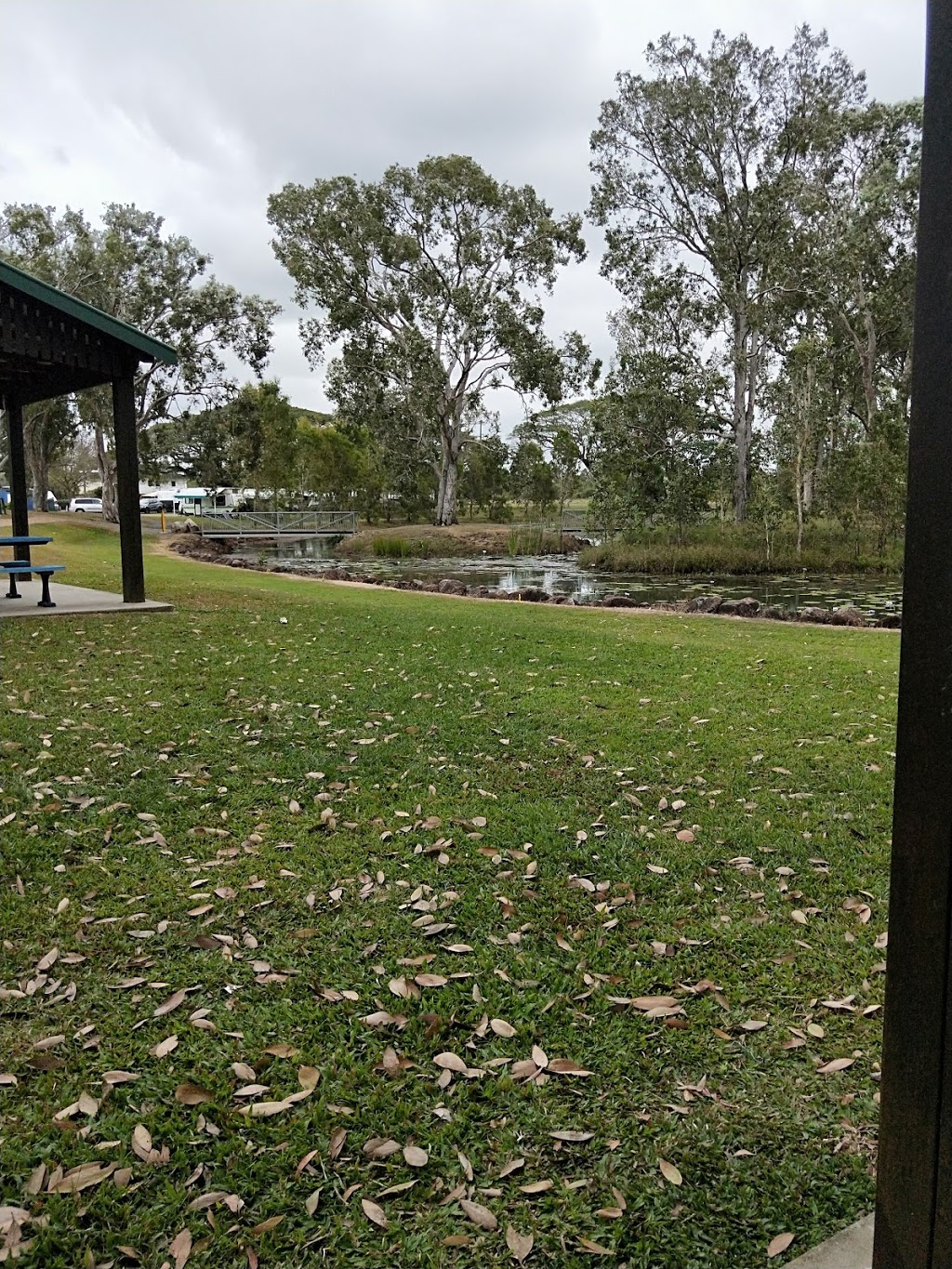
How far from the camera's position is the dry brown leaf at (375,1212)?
6.12 feet

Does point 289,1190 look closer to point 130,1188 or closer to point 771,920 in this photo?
point 130,1188

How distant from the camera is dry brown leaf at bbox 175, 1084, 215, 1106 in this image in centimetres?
223

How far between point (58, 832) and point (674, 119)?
28891 millimetres

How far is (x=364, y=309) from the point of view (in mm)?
34531

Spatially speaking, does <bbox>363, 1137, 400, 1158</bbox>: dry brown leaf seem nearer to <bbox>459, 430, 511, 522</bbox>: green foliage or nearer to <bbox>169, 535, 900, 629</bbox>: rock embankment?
<bbox>169, 535, 900, 629</bbox>: rock embankment

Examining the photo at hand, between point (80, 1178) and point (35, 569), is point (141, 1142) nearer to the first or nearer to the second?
point (80, 1178)

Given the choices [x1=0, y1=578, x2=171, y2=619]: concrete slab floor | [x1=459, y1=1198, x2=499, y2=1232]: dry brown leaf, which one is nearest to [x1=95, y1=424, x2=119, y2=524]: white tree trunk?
[x1=0, y1=578, x2=171, y2=619]: concrete slab floor

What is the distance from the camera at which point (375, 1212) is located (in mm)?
1893

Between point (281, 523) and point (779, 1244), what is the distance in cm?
3775

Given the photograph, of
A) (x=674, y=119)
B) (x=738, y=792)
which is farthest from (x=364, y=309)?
(x=738, y=792)

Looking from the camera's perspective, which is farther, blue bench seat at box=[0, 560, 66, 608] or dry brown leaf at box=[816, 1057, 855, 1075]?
blue bench seat at box=[0, 560, 66, 608]

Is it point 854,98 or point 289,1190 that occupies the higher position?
point 854,98

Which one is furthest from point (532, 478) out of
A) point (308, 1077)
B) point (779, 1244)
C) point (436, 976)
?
point (779, 1244)

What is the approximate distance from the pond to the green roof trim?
28.2 feet
